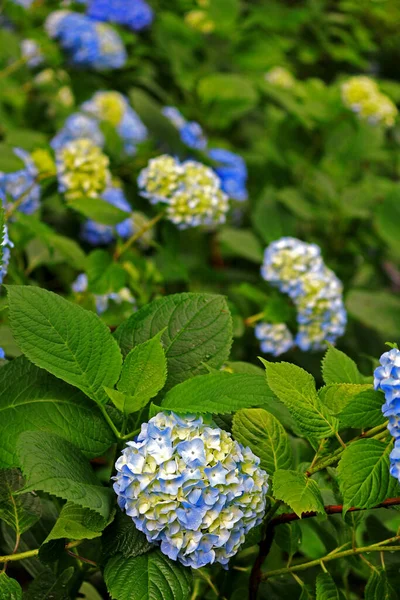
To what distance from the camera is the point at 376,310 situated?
2.02 metres

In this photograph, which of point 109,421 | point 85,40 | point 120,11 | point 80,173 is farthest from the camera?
point 120,11

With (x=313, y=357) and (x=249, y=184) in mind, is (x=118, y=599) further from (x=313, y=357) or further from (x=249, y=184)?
(x=249, y=184)

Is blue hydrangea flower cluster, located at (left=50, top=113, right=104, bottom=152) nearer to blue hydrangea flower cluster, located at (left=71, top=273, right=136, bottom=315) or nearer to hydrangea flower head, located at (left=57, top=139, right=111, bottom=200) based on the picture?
hydrangea flower head, located at (left=57, top=139, right=111, bottom=200)

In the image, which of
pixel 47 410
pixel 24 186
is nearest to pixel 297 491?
pixel 47 410

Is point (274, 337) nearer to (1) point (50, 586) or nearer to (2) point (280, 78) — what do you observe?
(1) point (50, 586)

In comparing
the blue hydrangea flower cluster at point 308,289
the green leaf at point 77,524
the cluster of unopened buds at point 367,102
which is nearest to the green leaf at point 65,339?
the green leaf at point 77,524

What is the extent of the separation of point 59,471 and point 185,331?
0.79 ft

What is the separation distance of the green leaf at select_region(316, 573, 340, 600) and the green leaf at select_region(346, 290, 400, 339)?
116 cm

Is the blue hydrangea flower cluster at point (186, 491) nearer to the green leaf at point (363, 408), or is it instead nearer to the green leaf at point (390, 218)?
the green leaf at point (363, 408)

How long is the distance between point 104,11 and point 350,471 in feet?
7.45

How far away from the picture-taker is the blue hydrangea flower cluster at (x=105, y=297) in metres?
1.40

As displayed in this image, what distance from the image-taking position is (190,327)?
89 centimetres

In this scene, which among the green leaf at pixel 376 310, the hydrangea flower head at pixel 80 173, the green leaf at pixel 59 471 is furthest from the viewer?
the green leaf at pixel 376 310

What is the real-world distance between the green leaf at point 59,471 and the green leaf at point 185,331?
146mm
